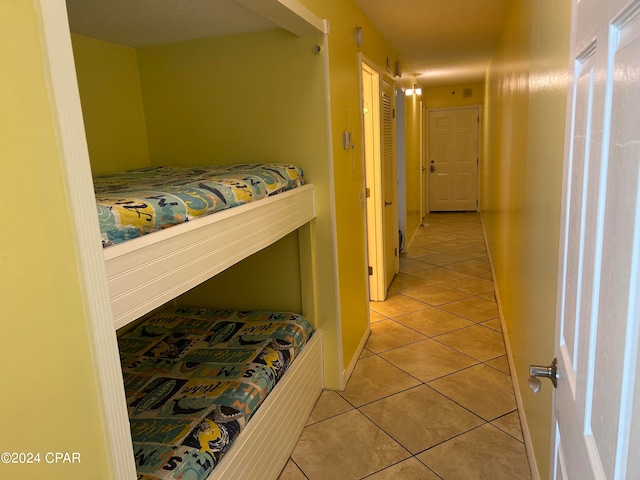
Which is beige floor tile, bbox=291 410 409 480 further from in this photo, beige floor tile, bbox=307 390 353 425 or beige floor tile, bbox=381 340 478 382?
beige floor tile, bbox=381 340 478 382

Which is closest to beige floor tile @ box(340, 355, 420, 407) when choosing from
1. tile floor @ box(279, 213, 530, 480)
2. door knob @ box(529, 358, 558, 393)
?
tile floor @ box(279, 213, 530, 480)

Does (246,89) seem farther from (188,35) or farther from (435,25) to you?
(435,25)

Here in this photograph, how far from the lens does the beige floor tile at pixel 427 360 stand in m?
2.94

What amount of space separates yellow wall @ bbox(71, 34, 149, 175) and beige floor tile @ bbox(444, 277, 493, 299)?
320cm

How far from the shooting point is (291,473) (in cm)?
208

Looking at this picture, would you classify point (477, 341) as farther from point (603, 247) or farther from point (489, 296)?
point (603, 247)

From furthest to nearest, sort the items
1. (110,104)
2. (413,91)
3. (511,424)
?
(413,91), (110,104), (511,424)

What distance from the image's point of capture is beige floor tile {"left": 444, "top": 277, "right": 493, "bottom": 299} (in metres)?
4.44

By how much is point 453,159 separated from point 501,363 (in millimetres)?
6305

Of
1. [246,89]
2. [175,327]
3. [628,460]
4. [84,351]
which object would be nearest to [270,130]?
[246,89]

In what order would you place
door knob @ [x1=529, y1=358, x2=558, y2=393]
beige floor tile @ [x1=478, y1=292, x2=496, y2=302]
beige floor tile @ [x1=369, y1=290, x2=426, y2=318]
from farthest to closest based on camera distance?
beige floor tile @ [x1=478, y1=292, x2=496, y2=302], beige floor tile @ [x1=369, y1=290, x2=426, y2=318], door knob @ [x1=529, y1=358, x2=558, y2=393]

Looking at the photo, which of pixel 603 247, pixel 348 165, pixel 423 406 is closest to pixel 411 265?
pixel 348 165

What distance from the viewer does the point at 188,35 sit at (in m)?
2.42

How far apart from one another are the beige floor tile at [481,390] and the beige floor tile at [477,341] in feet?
0.69
